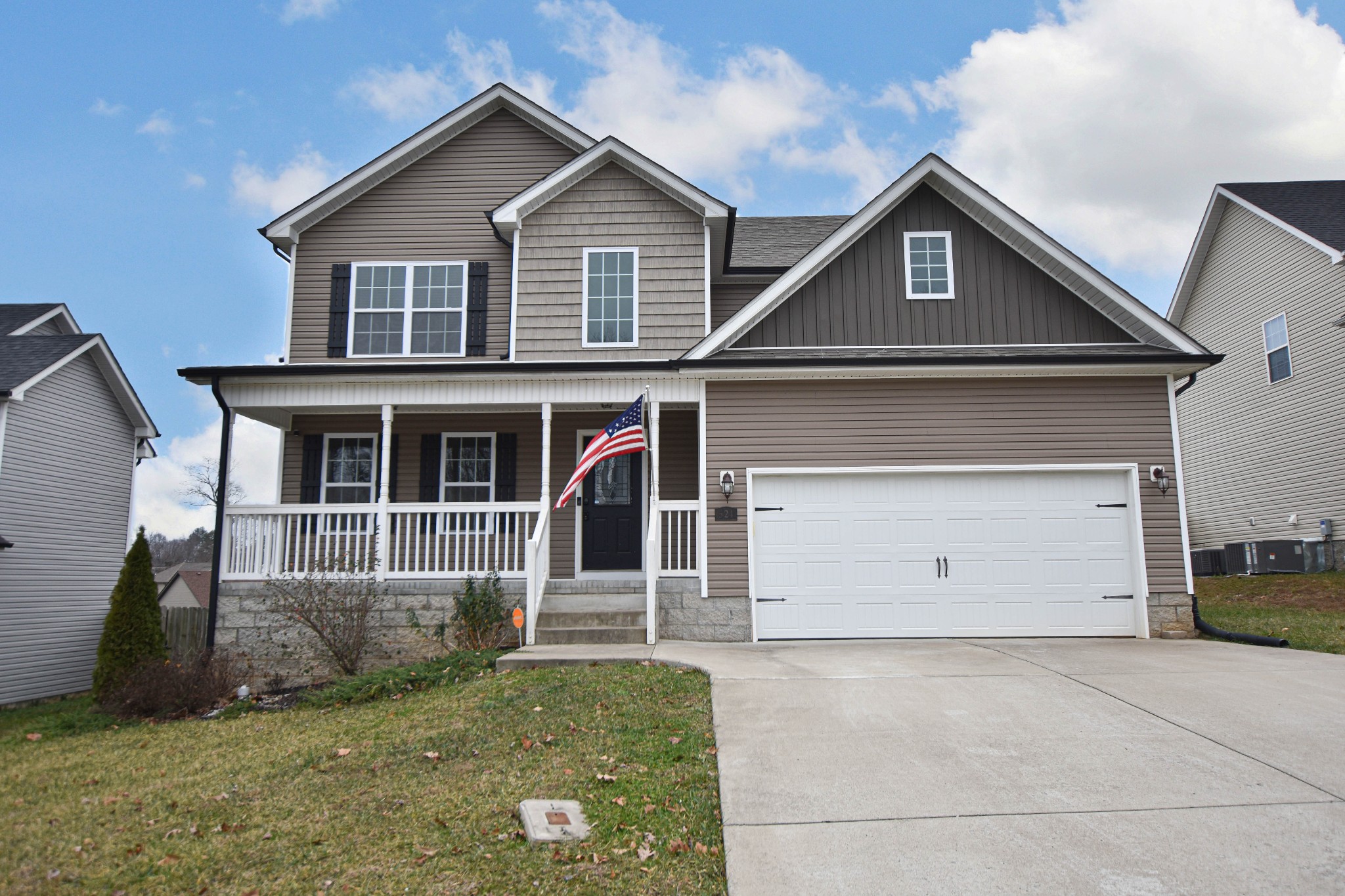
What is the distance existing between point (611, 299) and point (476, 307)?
2192 millimetres

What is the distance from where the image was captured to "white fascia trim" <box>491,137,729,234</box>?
12.6 m

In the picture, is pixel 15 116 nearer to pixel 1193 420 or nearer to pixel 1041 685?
pixel 1041 685

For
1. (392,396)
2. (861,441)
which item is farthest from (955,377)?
(392,396)

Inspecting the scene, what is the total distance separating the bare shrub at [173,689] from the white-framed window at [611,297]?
6358 millimetres

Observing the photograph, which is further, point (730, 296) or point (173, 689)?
point (730, 296)

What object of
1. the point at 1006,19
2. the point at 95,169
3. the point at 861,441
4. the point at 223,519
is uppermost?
the point at 1006,19

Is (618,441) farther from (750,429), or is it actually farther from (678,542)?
(750,429)

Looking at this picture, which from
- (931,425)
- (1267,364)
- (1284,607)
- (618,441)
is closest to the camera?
(618,441)

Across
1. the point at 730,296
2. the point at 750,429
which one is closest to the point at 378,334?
the point at 730,296

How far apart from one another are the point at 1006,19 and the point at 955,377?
6.07 metres

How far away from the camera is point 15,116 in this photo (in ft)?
→ 46.8

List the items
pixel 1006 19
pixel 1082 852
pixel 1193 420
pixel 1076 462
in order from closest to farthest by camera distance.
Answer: pixel 1082 852, pixel 1076 462, pixel 1006 19, pixel 1193 420

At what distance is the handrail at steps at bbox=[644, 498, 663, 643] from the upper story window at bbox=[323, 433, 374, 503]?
494cm

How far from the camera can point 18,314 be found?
15266mm
